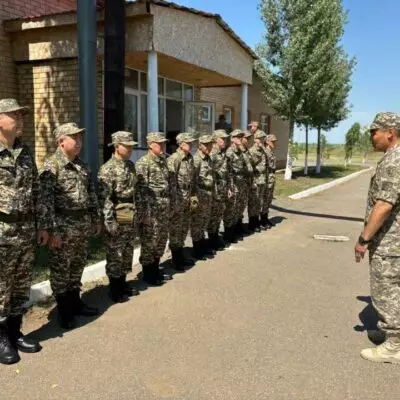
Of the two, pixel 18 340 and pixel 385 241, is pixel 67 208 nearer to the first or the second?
pixel 18 340

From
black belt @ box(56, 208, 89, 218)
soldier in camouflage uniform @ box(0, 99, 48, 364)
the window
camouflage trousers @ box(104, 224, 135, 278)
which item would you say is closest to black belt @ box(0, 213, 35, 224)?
soldier in camouflage uniform @ box(0, 99, 48, 364)

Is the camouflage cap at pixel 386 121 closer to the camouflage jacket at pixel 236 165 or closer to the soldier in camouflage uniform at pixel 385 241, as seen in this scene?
the soldier in camouflage uniform at pixel 385 241

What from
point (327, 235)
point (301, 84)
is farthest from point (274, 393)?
point (301, 84)

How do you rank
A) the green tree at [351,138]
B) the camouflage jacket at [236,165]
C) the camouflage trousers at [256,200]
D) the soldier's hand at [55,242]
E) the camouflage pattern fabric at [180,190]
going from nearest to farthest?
the soldier's hand at [55,242], the camouflage pattern fabric at [180,190], the camouflage jacket at [236,165], the camouflage trousers at [256,200], the green tree at [351,138]

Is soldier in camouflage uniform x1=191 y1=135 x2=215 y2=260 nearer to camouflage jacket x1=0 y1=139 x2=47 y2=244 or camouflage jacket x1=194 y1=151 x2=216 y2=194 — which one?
camouflage jacket x1=194 y1=151 x2=216 y2=194

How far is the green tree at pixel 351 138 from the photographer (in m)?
34.8

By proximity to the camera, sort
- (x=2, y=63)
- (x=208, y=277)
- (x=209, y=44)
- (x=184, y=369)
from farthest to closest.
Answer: (x=209, y=44) → (x=2, y=63) → (x=208, y=277) → (x=184, y=369)

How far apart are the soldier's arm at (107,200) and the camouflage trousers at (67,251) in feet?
1.04

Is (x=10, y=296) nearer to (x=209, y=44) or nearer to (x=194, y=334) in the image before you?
(x=194, y=334)

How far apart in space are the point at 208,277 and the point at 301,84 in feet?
43.4

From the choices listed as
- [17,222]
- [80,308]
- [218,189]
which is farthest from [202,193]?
[17,222]

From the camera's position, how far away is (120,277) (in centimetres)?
466

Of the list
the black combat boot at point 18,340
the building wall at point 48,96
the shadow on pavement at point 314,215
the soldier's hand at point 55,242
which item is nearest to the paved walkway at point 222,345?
the black combat boot at point 18,340

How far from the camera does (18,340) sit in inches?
140
